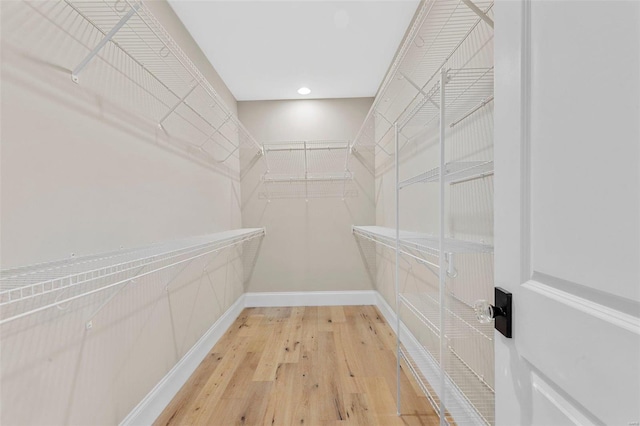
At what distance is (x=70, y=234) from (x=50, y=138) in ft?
1.03

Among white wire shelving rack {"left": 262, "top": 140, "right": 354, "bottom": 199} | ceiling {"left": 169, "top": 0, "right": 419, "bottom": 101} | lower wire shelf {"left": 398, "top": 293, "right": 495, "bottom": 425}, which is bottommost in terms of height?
lower wire shelf {"left": 398, "top": 293, "right": 495, "bottom": 425}

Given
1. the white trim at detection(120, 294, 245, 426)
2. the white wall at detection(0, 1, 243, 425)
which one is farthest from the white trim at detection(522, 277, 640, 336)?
the white trim at detection(120, 294, 245, 426)

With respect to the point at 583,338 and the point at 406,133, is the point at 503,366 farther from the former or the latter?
the point at 406,133

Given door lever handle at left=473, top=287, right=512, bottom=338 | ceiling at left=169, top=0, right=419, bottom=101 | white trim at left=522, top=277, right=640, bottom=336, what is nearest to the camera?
white trim at left=522, top=277, right=640, bottom=336

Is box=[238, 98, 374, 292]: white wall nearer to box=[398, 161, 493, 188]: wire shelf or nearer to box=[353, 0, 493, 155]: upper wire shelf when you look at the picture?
box=[353, 0, 493, 155]: upper wire shelf

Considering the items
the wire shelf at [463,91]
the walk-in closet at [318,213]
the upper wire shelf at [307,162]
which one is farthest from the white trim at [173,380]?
the wire shelf at [463,91]

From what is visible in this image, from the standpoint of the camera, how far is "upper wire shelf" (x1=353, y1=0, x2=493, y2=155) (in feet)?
3.61

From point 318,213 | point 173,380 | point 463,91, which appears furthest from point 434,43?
point 173,380

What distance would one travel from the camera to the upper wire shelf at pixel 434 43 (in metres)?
1.10

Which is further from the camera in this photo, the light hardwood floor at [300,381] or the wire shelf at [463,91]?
the light hardwood floor at [300,381]

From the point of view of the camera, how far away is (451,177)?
3.61ft

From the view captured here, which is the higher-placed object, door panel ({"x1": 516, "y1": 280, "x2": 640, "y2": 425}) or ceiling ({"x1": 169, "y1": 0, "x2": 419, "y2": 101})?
ceiling ({"x1": 169, "y1": 0, "x2": 419, "y2": 101})

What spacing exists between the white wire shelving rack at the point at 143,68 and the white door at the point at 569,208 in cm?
109

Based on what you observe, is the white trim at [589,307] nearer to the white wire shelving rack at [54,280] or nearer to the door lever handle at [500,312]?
the door lever handle at [500,312]
